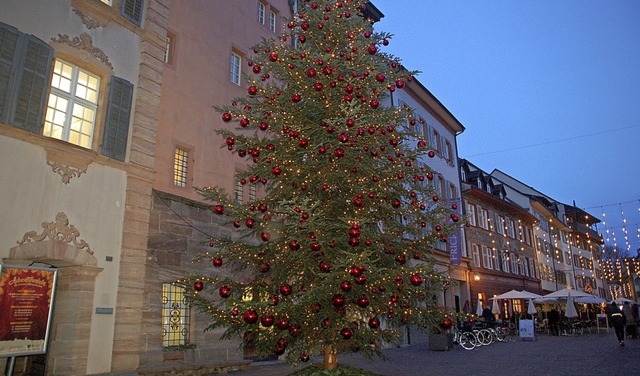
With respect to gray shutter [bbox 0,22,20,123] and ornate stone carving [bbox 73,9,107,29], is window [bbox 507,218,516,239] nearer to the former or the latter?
ornate stone carving [bbox 73,9,107,29]

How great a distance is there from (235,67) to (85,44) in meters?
5.75

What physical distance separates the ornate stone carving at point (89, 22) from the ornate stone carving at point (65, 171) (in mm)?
3193

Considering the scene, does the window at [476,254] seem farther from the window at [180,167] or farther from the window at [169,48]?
the window at [169,48]

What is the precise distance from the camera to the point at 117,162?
10477 mm

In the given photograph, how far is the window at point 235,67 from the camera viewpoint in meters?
15.2

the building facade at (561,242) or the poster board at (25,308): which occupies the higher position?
the building facade at (561,242)

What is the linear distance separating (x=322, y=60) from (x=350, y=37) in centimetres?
148

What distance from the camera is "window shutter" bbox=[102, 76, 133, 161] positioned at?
33.9ft

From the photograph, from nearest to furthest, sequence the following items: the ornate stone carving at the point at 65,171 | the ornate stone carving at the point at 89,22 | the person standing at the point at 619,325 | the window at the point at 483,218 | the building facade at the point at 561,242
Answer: the ornate stone carving at the point at 65,171 → the ornate stone carving at the point at 89,22 → the person standing at the point at 619,325 → the window at the point at 483,218 → the building facade at the point at 561,242

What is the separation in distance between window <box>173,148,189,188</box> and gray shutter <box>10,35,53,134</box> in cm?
384

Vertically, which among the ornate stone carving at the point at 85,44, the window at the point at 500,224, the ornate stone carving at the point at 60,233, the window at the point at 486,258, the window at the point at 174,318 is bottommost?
the window at the point at 174,318

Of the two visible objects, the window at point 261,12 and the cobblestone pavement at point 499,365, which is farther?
the window at point 261,12

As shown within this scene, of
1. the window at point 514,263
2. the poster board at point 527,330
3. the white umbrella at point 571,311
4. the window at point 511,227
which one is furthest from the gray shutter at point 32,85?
the window at point 511,227

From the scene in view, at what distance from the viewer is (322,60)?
7.86m
